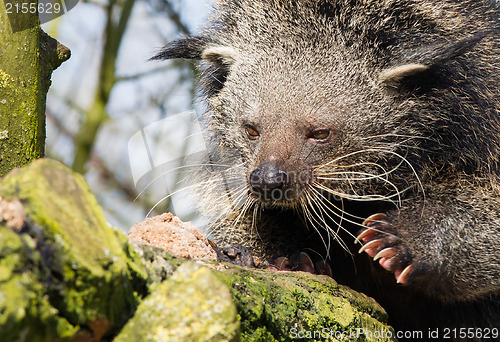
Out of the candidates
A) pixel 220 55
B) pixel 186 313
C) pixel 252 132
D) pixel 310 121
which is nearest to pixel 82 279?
pixel 186 313

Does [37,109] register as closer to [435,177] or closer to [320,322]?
[320,322]

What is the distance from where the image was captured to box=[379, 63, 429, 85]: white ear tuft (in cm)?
421

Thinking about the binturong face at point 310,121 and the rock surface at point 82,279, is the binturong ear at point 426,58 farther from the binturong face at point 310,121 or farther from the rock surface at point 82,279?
the rock surface at point 82,279

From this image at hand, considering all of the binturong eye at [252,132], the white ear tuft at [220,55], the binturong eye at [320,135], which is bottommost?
the binturong eye at [320,135]

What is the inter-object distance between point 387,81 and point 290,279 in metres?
1.95

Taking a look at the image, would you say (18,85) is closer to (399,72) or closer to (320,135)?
(320,135)

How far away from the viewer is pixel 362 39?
14.4 ft

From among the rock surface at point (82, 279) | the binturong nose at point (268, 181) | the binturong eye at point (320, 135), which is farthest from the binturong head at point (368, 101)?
the rock surface at point (82, 279)

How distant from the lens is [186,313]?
6.60 ft

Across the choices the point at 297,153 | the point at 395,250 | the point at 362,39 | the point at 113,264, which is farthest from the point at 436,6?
the point at 113,264

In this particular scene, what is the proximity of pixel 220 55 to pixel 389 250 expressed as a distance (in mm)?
2338

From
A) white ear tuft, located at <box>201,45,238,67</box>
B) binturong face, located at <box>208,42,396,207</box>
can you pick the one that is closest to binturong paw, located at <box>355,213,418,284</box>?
binturong face, located at <box>208,42,396,207</box>

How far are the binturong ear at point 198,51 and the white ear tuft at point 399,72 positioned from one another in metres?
1.40

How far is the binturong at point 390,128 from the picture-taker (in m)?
4.17
